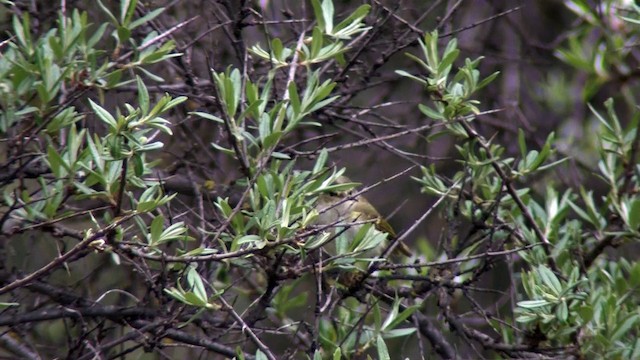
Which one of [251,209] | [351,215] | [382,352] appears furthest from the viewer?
[351,215]

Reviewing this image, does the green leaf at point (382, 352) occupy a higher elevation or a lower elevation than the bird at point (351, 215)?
higher

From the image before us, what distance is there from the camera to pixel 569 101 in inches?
263

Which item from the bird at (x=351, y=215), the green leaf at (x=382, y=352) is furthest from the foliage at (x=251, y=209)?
the bird at (x=351, y=215)

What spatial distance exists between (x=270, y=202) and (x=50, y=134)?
30.9 inches

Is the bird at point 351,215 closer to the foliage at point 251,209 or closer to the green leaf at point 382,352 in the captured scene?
the foliage at point 251,209

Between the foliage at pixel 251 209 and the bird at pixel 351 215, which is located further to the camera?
the bird at pixel 351 215

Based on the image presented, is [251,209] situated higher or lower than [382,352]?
higher

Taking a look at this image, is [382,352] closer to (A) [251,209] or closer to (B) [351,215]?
(A) [251,209]

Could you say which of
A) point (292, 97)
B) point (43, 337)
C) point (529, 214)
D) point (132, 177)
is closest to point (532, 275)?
point (529, 214)

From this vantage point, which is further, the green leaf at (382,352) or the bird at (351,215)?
the bird at (351,215)

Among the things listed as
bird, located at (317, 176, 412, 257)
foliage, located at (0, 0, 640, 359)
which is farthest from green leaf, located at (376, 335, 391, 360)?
bird, located at (317, 176, 412, 257)

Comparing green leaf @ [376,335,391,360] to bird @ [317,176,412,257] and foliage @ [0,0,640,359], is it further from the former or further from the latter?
bird @ [317,176,412,257]

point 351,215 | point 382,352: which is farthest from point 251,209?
point 351,215

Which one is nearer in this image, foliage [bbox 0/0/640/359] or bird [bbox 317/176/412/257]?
foliage [bbox 0/0/640/359]
